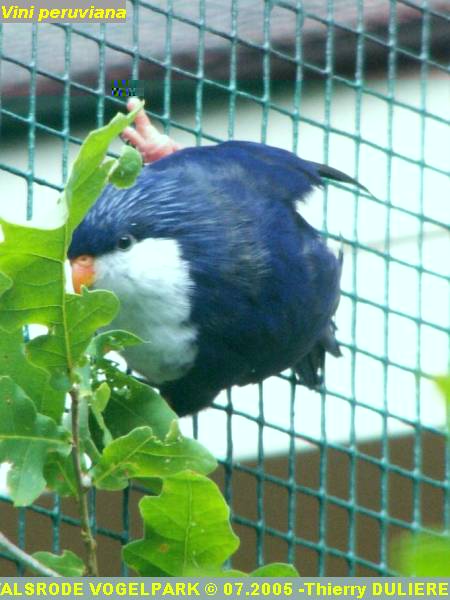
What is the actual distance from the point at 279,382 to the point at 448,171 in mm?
422

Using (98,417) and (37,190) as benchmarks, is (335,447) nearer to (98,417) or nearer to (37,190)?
(37,190)

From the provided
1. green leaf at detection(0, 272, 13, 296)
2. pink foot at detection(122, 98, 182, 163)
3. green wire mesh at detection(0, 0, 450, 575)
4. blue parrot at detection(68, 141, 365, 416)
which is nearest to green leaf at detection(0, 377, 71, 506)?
green leaf at detection(0, 272, 13, 296)

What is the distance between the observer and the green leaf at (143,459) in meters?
1.05

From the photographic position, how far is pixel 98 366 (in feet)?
4.10

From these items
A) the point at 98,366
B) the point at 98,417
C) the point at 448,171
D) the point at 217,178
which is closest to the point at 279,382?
the point at 448,171

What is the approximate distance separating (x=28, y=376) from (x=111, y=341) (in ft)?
0.25

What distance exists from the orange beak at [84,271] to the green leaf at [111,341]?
34 centimetres

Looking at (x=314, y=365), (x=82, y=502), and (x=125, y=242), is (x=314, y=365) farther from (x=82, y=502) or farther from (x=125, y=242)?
(x=82, y=502)

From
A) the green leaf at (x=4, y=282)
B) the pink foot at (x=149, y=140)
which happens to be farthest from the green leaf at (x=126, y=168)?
the pink foot at (x=149, y=140)

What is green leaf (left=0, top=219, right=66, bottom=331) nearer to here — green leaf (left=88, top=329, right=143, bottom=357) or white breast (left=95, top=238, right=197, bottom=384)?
green leaf (left=88, top=329, right=143, bottom=357)

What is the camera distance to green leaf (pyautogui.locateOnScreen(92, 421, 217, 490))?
1051 mm

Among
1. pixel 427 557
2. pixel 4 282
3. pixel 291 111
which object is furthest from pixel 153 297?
pixel 427 557

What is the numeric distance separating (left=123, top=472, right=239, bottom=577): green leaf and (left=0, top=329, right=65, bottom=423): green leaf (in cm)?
14

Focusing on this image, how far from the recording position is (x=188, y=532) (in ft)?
3.33
